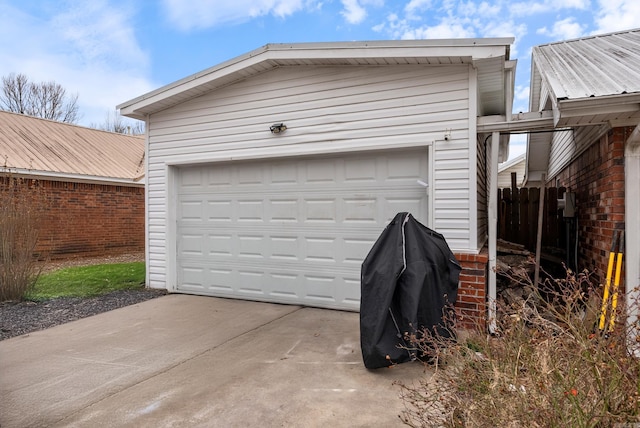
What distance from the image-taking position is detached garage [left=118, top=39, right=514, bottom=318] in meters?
4.77

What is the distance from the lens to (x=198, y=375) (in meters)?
3.48

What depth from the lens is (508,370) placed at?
203 cm

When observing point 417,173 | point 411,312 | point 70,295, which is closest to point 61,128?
point 70,295

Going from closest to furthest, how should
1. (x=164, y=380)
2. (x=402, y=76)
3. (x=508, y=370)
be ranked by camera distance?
(x=508, y=370) < (x=164, y=380) < (x=402, y=76)

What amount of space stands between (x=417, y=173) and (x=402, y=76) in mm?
1254

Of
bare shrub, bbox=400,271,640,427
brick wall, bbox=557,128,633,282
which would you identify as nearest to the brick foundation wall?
brick wall, bbox=557,128,633,282

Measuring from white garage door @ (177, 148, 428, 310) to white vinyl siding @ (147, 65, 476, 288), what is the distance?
250 mm

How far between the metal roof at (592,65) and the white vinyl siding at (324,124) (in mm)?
1070

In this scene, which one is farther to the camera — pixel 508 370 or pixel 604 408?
pixel 508 370

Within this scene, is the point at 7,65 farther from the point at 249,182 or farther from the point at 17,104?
the point at 249,182

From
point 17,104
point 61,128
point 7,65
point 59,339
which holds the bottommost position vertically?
point 59,339

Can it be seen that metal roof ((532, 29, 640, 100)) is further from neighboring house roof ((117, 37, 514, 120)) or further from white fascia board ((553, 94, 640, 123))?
neighboring house roof ((117, 37, 514, 120))

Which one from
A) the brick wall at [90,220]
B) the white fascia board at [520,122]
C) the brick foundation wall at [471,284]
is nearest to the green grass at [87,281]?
the brick wall at [90,220]

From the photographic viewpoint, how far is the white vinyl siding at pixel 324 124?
188 inches
